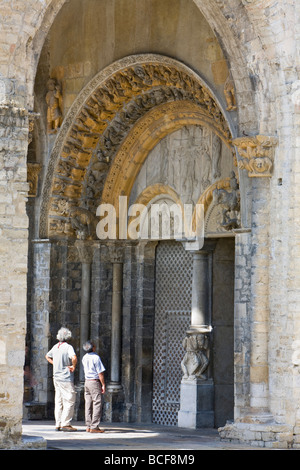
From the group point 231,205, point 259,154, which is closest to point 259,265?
point 259,154

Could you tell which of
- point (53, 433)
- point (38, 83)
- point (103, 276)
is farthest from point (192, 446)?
point (38, 83)

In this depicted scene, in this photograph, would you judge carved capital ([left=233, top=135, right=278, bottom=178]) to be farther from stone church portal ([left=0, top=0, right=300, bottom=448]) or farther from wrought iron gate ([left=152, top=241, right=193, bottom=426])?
wrought iron gate ([left=152, top=241, right=193, bottom=426])

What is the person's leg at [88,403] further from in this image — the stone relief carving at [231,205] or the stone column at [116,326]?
the stone relief carving at [231,205]

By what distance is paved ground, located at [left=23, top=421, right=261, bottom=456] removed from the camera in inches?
472

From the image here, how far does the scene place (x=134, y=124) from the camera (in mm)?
16344

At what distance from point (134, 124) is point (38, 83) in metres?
1.56

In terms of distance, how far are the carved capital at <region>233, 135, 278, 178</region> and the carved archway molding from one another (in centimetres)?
200

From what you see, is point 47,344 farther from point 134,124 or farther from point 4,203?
point 4,203

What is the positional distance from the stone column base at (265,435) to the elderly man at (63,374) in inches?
90.3

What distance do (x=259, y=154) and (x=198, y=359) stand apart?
3.51 metres

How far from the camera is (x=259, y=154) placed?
12867 millimetres

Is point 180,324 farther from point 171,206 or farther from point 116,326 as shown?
point 171,206

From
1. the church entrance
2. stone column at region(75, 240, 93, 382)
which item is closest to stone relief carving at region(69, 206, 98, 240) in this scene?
stone column at region(75, 240, 93, 382)

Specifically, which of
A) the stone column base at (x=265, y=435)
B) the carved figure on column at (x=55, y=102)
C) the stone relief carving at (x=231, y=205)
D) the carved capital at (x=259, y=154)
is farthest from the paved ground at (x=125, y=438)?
the carved figure on column at (x=55, y=102)
